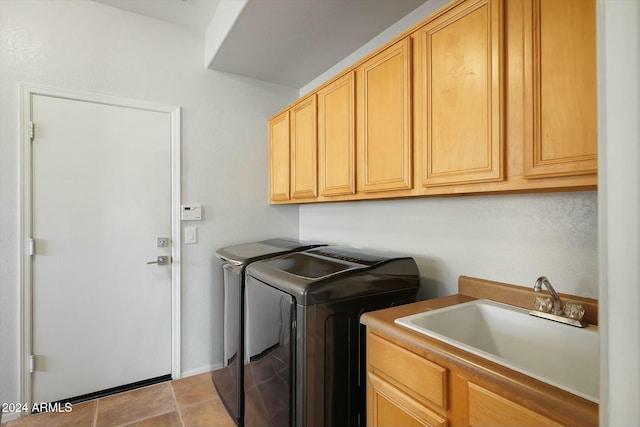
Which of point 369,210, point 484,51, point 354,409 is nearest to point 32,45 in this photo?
point 369,210

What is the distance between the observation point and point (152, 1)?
215 cm

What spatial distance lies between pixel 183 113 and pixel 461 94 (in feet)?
6.88

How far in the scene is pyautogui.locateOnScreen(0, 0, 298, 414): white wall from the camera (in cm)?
195

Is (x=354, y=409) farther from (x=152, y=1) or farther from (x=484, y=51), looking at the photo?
(x=152, y=1)

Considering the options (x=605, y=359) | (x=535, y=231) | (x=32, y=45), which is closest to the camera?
(x=605, y=359)

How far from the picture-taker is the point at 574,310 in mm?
1103

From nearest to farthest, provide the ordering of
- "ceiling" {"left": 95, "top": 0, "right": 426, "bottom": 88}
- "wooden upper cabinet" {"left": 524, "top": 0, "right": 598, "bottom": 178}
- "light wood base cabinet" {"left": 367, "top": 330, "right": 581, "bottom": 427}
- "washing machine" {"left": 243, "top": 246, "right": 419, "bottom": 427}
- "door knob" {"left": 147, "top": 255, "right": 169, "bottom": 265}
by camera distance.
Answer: "light wood base cabinet" {"left": 367, "top": 330, "right": 581, "bottom": 427} < "wooden upper cabinet" {"left": 524, "top": 0, "right": 598, "bottom": 178} < "washing machine" {"left": 243, "top": 246, "right": 419, "bottom": 427} < "ceiling" {"left": 95, "top": 0, "right": 426, "bottom": 88} < "door knob" {"left": 147, "top": 255, "right": 169, "bottom": 265}

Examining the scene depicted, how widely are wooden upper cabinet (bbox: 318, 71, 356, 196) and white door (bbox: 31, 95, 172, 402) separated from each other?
1250mm

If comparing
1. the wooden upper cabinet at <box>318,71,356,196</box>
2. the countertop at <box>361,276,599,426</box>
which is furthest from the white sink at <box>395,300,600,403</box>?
the wooden upper cabinet at <box>318,71,356,196</box>

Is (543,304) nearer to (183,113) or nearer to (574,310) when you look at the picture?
(574,310)

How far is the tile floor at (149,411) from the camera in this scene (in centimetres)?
191

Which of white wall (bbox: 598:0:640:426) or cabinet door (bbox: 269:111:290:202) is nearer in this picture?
white wall (bbox: 598:0:640:426)

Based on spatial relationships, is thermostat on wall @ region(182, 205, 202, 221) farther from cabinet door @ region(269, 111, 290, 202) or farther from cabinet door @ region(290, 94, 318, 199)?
cabinet door @ region(290, 94, 318, 199)

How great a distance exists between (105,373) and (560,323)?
271 centimetres
